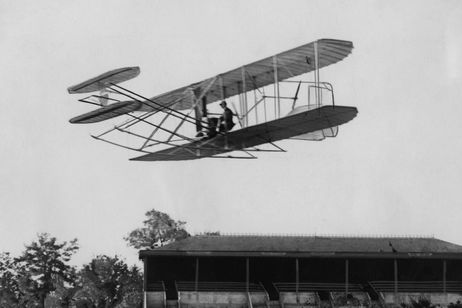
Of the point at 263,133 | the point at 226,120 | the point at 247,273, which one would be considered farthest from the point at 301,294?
the point at 226,120

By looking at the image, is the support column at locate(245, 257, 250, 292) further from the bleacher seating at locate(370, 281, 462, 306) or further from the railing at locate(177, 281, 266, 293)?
the bleacher seating at locate(370, 281, 462, 306)

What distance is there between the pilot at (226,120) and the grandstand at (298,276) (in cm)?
1700

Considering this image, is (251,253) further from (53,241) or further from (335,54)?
(53,241)

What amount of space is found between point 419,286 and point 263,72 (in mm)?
21173

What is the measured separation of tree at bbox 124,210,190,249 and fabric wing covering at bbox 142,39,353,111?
3550 centimetres

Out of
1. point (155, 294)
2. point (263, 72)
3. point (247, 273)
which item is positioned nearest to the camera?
point (263, 72)

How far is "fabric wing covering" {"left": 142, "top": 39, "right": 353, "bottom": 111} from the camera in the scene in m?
36.6

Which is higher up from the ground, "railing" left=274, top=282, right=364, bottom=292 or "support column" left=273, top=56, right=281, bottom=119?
"support column" left=273, top=56, right=281, bottom=119

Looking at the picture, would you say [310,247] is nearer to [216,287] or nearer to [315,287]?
[315,287]

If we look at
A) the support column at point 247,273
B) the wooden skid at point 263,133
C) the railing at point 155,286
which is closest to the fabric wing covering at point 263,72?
the wooden skid at point 263,133

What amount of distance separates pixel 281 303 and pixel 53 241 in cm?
3086

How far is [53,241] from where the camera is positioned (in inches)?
3155

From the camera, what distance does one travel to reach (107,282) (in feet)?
235

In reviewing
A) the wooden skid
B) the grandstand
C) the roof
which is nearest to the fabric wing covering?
the wooden skid
